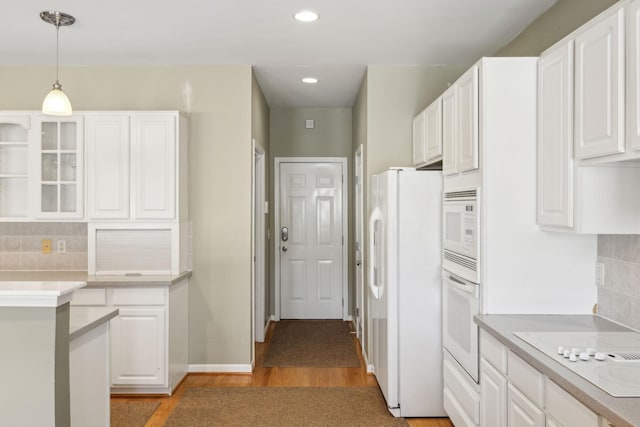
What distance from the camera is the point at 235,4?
9.59 feet

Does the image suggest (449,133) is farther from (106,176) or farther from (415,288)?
(106,176)

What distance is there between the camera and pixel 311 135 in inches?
240

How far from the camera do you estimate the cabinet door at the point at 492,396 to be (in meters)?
2.21

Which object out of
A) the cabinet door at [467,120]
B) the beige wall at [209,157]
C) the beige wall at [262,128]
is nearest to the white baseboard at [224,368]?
the beige wall at [209,157]

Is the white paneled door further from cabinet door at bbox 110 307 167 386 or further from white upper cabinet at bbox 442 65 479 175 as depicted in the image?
white upper cabinet at bbox 442 65 479 175

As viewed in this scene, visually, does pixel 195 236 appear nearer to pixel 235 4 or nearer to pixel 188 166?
pixel 188 166

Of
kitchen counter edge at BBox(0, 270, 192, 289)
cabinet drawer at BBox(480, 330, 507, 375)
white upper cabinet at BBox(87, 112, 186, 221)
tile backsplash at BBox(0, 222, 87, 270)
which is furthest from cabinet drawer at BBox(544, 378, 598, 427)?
tile backsplash at BBox(0, 222, 87, 270)

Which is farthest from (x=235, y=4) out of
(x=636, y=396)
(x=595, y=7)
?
(x=636, y=396)

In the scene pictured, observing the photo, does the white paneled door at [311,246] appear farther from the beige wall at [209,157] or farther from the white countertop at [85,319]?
the white countertop at [85,319]

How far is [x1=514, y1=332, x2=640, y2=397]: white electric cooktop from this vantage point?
1.59 meters

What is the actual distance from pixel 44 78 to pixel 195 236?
1.84 m

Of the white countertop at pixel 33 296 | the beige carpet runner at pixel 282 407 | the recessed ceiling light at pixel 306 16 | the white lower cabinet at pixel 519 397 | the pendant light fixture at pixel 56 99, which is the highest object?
the recessed ceiling light at pixel 306 16

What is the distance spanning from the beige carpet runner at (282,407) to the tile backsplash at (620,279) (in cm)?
152

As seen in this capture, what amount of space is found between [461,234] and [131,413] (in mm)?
2494
